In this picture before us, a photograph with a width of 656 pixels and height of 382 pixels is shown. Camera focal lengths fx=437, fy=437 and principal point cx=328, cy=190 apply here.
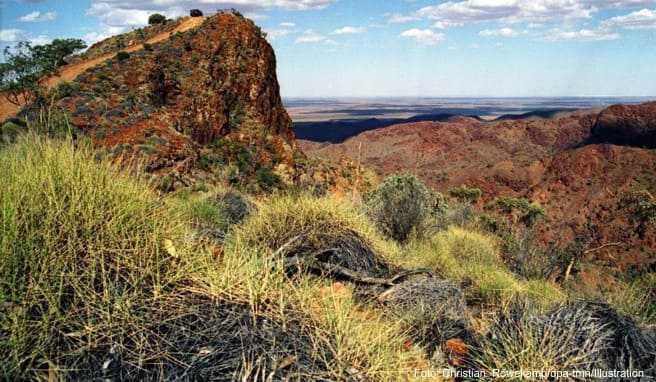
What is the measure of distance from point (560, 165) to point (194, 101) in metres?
48.7

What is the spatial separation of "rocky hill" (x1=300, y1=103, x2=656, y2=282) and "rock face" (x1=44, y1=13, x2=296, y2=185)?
584 cm

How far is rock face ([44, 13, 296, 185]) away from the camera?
1609cm

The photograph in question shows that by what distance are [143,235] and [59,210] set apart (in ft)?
1.77

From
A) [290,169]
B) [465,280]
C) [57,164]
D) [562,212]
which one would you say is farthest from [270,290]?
[562,212]

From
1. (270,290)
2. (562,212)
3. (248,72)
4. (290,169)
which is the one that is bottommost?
(562,212)

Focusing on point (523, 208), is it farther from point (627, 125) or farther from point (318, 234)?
point (627, 125)

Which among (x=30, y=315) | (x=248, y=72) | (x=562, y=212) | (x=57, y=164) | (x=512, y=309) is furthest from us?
(x=562, y=212)

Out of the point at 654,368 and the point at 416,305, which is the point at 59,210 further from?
the point at 654,368

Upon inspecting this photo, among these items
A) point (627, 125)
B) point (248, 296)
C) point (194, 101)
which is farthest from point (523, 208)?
point (627, 125)

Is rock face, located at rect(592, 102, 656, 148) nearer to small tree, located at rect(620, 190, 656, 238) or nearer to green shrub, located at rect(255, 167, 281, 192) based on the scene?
small tree, located at rect(620, 190, 656, 238)

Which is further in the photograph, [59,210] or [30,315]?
[59,210]

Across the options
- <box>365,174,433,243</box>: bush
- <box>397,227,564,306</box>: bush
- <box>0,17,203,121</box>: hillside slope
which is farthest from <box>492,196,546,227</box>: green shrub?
<box>0,17,203,121</box>: hillside slope

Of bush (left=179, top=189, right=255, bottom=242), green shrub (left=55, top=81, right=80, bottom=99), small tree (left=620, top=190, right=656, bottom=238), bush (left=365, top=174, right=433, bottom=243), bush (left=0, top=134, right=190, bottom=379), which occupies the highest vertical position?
green shrub (left=55, top=81, right=80, bottom=99)

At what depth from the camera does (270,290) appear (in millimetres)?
2998
